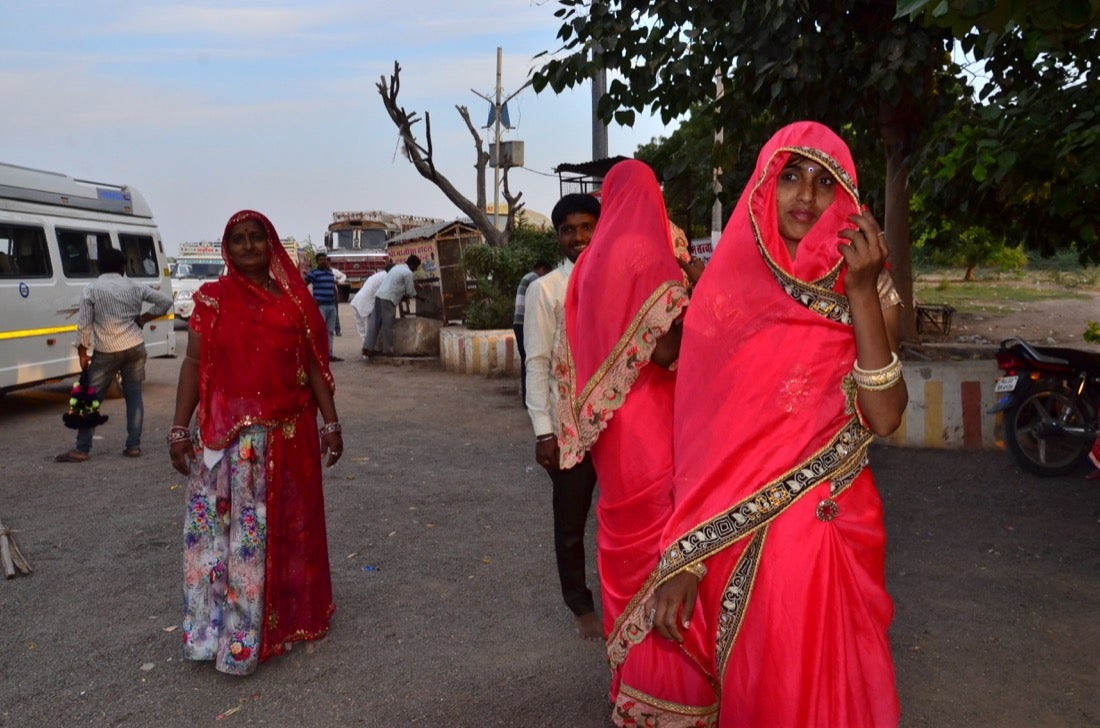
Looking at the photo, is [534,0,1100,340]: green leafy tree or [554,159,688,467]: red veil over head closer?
[554,159,688,467]: red veil over head

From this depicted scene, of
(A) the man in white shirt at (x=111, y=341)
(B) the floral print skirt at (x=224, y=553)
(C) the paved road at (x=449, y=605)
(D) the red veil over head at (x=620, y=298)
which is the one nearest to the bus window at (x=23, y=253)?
(A) the man in white shirt at (x=111, y=341)

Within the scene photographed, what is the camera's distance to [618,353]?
345 centimetres

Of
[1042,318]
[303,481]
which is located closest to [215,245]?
[1042,318]

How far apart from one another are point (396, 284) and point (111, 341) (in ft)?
23.9

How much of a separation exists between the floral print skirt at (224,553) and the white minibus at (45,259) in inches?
310

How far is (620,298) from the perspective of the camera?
3441mm

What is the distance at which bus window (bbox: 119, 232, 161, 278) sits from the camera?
1344 cm

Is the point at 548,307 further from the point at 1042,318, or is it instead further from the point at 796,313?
the point at 1042,318

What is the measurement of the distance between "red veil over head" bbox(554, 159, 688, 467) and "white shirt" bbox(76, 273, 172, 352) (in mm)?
6348

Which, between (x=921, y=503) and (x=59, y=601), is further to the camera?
(x=921, y=503)

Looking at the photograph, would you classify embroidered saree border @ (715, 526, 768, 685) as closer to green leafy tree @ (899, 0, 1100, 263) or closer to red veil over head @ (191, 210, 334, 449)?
red veil over head @ (191, 210, 334, 449)

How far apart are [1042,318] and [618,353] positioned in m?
22.0

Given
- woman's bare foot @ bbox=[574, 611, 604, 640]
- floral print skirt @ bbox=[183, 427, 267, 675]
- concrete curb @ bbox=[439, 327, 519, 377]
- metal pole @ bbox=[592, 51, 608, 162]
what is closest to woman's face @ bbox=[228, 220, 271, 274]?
floral print skirt @ bbox=[183, 427, 267, 675]

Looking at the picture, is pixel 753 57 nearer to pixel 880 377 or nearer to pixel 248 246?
pixel 248 246
